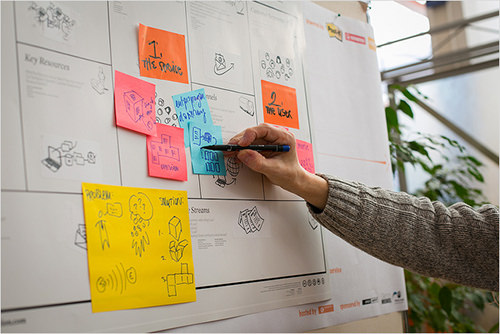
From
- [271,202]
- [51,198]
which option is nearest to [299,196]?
[271,202]

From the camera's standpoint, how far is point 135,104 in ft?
2.45

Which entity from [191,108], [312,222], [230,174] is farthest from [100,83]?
[312,222]

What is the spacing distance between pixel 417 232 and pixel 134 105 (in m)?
0.58

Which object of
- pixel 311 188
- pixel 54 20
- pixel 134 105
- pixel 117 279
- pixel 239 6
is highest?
pixel 239 6

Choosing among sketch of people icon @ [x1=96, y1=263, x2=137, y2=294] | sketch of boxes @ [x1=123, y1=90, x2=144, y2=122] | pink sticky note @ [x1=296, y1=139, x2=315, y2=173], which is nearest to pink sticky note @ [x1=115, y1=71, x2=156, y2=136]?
sketch of boxes @ [x1=123, y1=90, x2=144, y2=122]

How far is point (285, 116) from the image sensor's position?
101 cm

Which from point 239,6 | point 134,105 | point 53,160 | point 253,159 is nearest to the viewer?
point 53,160

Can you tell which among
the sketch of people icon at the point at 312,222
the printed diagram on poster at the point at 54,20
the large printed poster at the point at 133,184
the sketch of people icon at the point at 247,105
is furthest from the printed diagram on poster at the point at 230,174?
the printed diagram on poster at the point at 54,20

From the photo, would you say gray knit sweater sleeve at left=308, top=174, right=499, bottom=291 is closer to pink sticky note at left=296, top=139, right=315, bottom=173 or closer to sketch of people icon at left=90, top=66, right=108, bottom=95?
pink sticky note at left=296, top=139, right=315, bottom=173

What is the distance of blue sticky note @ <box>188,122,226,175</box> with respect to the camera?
0.82 m

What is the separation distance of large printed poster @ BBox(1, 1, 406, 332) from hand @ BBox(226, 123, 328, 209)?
0.11 ft

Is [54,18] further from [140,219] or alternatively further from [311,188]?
[311,188]

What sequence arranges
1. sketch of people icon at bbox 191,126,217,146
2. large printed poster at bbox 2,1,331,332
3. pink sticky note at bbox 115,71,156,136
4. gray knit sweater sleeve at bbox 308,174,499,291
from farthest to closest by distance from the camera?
1. gray knit sweater sleeve at bbox 308,174,499,291
2. sketch of people icon at bbox 191,126,217,146
3. pink sticky note at bbox 115,71,156,136
4. large printed poster at bbox 2,1,331,332

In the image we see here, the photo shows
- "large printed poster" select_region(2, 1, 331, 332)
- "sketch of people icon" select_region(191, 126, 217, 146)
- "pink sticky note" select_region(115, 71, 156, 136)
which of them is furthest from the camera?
"sketch of people icon" select_region(191, 126, 217, 146)
